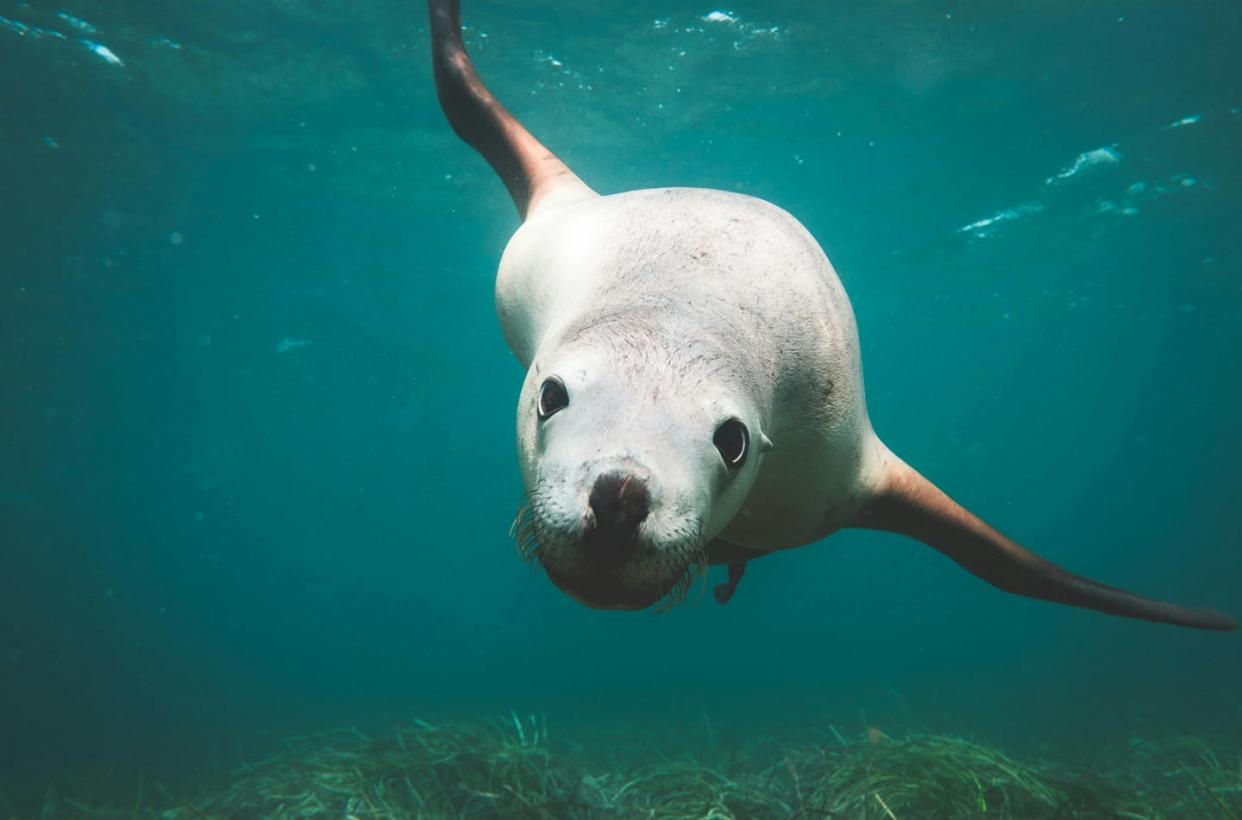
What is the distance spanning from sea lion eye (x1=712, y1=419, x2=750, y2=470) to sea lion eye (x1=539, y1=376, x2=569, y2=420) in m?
0.37

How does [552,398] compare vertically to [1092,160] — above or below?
below

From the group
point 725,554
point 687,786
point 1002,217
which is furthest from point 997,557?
point 1002,217

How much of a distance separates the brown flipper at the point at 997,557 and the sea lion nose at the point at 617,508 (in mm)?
2188

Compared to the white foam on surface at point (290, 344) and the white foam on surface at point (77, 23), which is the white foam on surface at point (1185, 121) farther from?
the white foam on surface at point (290, 344)

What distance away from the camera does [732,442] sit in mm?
1788

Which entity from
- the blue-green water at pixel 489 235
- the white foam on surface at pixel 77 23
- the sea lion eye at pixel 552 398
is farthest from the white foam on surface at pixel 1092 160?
the white foam on surface at pixel 77 23

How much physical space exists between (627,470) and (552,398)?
15.8 inches

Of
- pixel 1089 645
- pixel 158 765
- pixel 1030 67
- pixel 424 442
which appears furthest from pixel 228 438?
pixel 1089 645

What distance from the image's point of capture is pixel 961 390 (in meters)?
44.2

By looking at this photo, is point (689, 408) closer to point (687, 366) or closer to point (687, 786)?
point (687, 366)

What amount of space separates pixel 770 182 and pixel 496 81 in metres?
6.79

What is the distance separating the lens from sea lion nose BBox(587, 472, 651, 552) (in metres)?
1.34

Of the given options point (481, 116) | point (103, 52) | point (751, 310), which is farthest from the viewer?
point (103, 52)

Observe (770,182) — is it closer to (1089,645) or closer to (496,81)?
(496,81)
